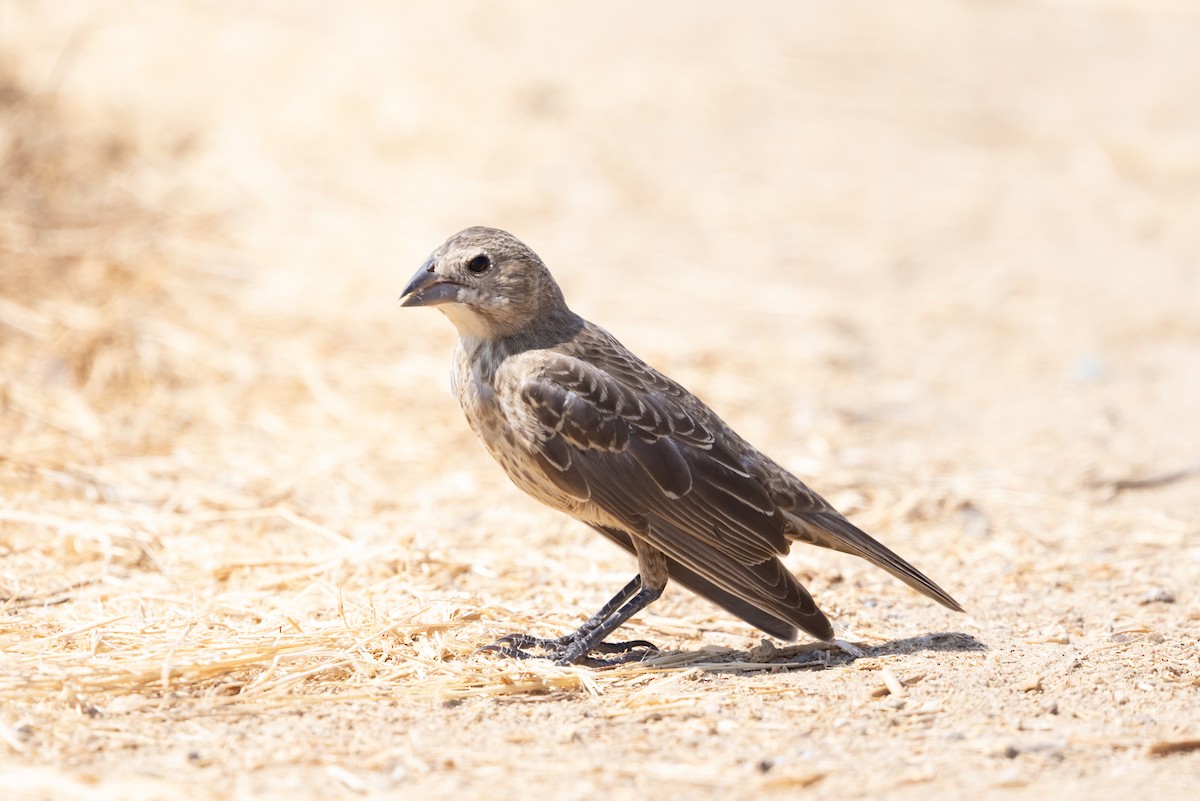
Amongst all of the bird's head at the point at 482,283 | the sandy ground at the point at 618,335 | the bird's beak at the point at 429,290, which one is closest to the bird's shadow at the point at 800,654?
the sandy ground at the point at 618,335

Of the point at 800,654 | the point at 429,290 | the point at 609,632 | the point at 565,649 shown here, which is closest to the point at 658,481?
the point at 609,632

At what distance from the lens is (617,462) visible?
4676mm

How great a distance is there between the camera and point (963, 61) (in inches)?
623

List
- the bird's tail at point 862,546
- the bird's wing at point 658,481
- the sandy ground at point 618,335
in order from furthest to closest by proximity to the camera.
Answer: the bird's tail at point 862,546
the bird's wing at point 658,481
the sandy ground at point 618,335

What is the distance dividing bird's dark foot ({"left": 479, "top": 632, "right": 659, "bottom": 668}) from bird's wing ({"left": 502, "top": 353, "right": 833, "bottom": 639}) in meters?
0.36

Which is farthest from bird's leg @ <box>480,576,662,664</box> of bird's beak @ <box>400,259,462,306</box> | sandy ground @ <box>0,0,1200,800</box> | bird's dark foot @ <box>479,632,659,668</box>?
bird's beak @ <box>400,259,462,306</box>

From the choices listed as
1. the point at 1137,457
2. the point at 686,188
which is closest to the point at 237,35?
the point at 686,188

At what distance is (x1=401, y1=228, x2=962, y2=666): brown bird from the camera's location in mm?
4625

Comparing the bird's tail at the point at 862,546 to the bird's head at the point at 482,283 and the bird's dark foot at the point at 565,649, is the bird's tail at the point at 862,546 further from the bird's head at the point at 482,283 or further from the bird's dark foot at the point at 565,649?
the bird's head at the point at 482,283

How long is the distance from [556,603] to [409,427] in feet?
7.59

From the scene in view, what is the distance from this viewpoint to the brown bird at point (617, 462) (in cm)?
462

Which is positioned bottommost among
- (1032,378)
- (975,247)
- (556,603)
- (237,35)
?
(556,603)

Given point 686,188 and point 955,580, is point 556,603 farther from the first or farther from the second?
point 686,188

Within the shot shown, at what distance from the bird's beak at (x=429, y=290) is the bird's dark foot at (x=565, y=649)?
1134mm
